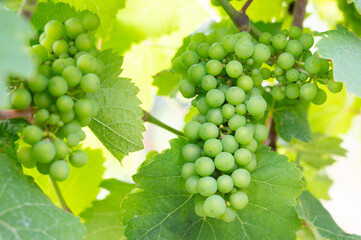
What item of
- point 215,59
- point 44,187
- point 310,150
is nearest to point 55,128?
point 215,59

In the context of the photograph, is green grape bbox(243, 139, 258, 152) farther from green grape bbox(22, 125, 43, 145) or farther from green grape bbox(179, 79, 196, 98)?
green grape bbox(22, 125, 43, 145)

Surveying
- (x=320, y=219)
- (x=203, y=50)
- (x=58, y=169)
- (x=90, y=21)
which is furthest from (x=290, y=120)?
(x=58, y=169)

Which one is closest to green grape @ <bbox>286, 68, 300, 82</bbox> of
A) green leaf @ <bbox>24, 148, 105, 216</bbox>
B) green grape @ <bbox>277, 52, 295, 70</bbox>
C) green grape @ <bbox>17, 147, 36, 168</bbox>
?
green grape @ <bbox>277, 52, 295, 70</bbox>

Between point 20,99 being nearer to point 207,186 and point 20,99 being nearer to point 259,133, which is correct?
point 207,186

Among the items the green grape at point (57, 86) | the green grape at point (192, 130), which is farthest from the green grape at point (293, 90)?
the green grape at point (57, 86)

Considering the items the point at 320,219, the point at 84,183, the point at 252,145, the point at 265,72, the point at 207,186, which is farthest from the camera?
the point at 84,183

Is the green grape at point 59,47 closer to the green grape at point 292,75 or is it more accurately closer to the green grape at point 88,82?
the green grape at point 88,82
